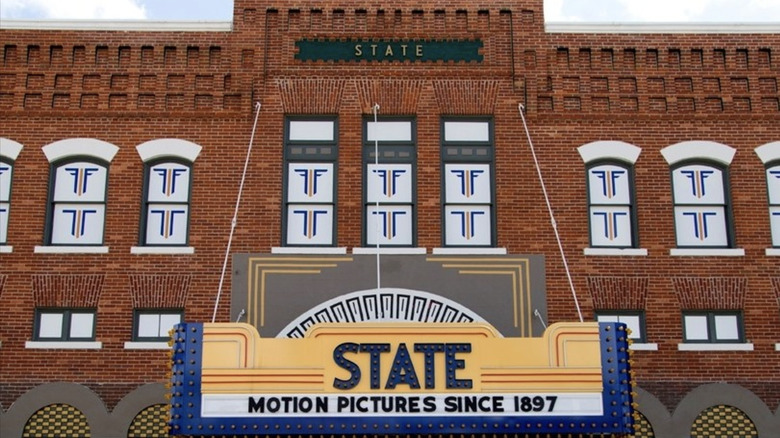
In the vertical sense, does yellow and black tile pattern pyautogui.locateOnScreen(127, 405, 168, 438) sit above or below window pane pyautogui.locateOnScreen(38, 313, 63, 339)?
below

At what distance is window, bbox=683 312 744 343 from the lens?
680 inches

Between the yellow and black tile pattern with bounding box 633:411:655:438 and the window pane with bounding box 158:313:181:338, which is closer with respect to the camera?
the yellow and black tile pattern with bounding box 633:411:655:438

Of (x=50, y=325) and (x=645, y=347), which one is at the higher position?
(x=50, y=325)

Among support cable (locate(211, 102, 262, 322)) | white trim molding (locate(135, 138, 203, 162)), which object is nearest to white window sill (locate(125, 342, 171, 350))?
support cable (locate(211, 102, 262, 322))

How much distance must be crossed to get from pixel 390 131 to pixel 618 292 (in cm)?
493

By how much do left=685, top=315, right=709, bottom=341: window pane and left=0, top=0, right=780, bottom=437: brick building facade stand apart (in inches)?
1.4

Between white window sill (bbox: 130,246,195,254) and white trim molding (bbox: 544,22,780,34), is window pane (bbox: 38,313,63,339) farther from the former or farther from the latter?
white trim molding (bbox: 544,22,780,34)

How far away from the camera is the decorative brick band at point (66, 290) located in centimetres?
1709

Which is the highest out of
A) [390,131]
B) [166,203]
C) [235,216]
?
[390,131]

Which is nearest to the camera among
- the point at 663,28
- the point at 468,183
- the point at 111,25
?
the point at 468,183

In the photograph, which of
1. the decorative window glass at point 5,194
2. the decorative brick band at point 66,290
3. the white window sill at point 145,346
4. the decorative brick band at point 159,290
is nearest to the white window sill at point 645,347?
the decorative brick band at point 159,290

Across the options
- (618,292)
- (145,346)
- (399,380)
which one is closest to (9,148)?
(145,346)

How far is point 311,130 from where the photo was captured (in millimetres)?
18188

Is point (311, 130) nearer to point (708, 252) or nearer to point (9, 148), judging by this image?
point (9, 148)
